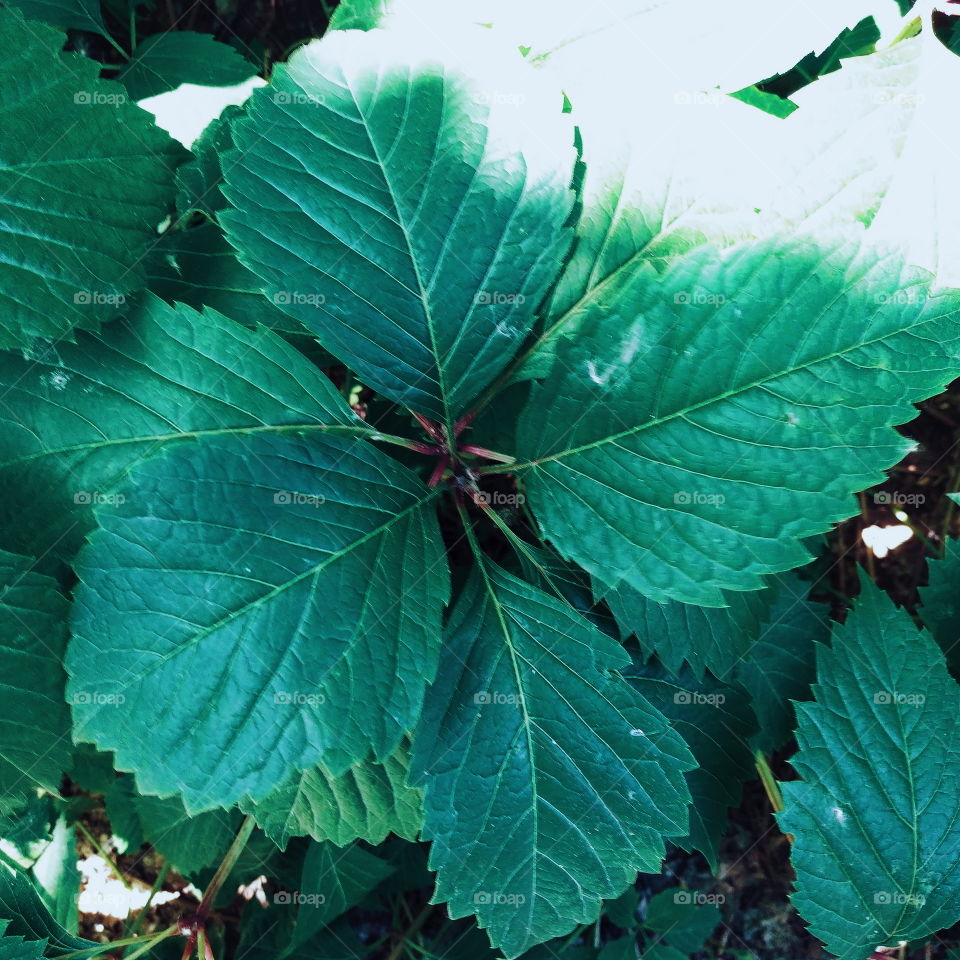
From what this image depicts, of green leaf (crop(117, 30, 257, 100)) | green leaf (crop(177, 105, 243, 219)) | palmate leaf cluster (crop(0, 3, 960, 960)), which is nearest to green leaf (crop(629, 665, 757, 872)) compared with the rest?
palmate leaf cluster (crop(0, 3, 960, 960))

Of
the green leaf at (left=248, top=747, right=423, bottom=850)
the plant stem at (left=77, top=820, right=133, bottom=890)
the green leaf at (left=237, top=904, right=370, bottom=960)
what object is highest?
the green leaf at (left=248, top=747, right=423, bottom=850)

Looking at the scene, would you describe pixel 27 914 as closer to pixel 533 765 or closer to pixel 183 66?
pixel 533 765

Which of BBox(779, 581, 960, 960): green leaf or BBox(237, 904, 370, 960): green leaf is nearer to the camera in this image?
BBox(779, 581, 960, 960): green leaf

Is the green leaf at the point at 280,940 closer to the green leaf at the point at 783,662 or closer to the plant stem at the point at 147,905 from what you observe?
the plant stem at the point at 147,905

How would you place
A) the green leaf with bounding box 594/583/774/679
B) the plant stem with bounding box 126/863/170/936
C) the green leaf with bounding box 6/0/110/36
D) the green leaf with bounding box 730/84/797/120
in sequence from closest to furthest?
the green leaf with bounding box 594/583/774/679, the green leaf with bounding box 730/84/797/120, the green leaf with bounding box 6/0/110/36, the plant stem with bounding box 126/863/170/936

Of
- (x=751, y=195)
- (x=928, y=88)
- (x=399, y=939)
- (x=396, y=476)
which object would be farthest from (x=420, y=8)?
(x=399, y=939)

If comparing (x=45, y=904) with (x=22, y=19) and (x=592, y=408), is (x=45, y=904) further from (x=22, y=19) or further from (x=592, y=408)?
(x=22, y=19)

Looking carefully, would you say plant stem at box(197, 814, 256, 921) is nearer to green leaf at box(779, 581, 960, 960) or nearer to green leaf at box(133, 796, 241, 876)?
green leaf at box(133, 796, 241, 876)

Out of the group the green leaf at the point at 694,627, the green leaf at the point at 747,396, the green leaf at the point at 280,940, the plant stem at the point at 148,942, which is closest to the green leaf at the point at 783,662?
the green leaf at the point at 694,627
